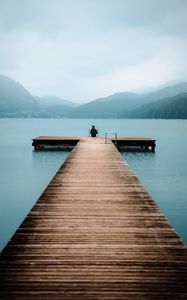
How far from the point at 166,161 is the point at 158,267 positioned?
31.5 meters

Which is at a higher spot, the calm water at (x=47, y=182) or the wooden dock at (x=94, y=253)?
the wooden dock at (x=94, y=253)

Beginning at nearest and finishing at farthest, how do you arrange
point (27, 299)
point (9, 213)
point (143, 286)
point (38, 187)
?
point (27, 299)
point (143, 286)
point (9, 213)
point (38, 187)

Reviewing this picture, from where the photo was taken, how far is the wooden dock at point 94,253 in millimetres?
4633

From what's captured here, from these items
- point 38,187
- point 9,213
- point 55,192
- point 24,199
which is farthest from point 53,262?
point 38,187

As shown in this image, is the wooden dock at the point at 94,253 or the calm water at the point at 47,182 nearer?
the wooden dock at the point at 94,253

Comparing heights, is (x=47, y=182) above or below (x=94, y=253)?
below

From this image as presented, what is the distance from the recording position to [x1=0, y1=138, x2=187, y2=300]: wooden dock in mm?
4633

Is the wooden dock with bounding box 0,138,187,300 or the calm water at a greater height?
the wooden dock with bounding box 0,138,187,300

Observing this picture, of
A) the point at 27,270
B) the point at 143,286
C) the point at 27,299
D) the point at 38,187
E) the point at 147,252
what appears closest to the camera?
the point at 27,299

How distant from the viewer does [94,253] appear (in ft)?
19.0

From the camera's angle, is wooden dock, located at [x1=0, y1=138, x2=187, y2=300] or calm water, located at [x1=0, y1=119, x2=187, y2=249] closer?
wooden dock, located at [x1=0, y1=138, x2=187, y2=300]

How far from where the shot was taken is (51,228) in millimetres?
7043

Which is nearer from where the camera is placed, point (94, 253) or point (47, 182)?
point (94, 253)

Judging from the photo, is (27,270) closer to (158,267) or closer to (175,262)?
(158,267)
